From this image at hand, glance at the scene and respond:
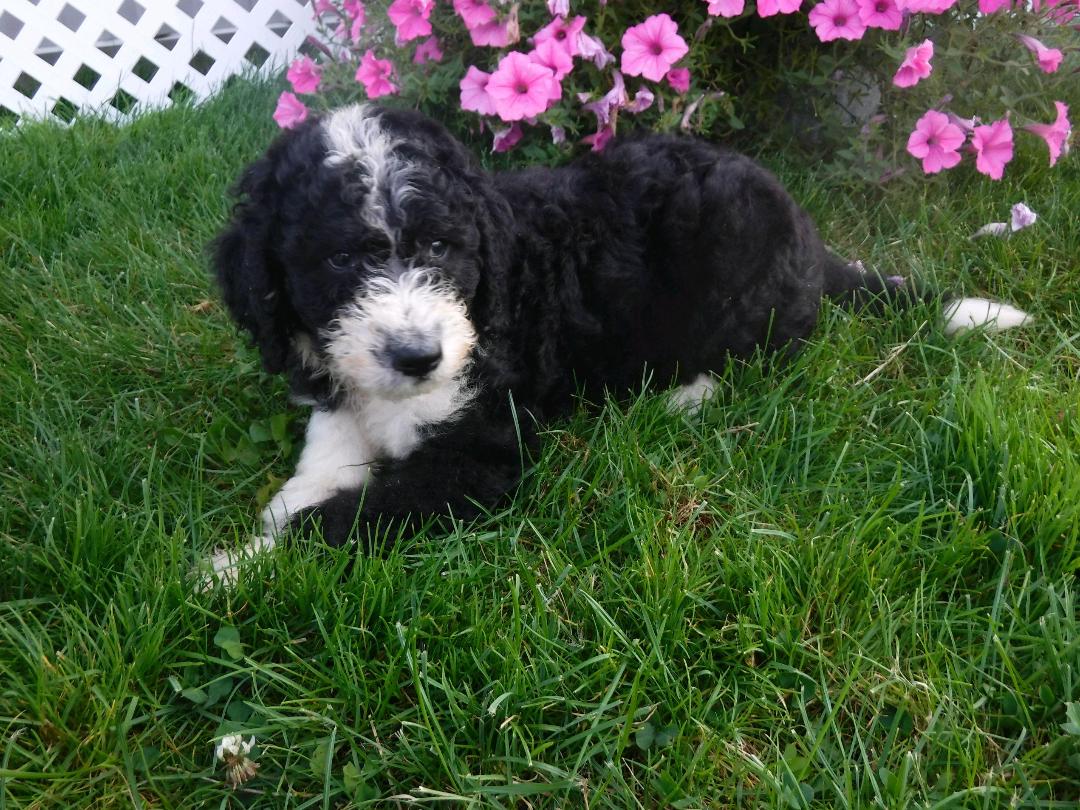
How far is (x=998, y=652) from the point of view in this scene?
1938mm

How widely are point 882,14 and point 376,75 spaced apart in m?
2.10

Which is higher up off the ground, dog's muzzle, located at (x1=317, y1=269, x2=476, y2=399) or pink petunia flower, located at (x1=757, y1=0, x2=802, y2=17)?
pink petunia flower, located at (x1=757, y1=0, x2=802, y2=17)

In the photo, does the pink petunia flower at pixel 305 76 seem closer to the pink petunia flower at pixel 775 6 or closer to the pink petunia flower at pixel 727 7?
the pink petunia flower at pixel 727 7

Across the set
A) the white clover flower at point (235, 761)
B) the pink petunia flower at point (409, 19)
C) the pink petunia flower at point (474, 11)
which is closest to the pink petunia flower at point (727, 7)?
the pink petunia flower at point (474, 11)

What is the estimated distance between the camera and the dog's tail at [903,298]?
3.14 meters

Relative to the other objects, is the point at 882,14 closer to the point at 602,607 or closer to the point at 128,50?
the point at 602,607

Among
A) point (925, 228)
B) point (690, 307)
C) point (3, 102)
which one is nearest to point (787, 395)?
point (690, 307)

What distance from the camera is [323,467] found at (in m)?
2.65

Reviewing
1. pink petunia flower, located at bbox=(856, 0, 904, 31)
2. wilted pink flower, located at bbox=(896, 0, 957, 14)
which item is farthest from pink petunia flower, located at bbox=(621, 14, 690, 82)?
wilted pink flower, located at bbox=(896, 0, 957, 14)

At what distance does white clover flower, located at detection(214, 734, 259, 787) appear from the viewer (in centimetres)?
177

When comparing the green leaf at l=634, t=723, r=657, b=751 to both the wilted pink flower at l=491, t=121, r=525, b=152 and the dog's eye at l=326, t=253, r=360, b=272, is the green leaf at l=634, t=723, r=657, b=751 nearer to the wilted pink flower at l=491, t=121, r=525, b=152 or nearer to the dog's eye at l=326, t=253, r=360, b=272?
the dog's eye at l=326, t=253, r=360, b=272

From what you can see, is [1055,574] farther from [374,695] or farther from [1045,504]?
[374,695]

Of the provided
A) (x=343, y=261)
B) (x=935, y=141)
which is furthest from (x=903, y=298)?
(x=343, y=261)

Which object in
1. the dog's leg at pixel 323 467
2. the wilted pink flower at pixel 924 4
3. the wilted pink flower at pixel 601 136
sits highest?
the wilted pink flower at pixel 924 4
